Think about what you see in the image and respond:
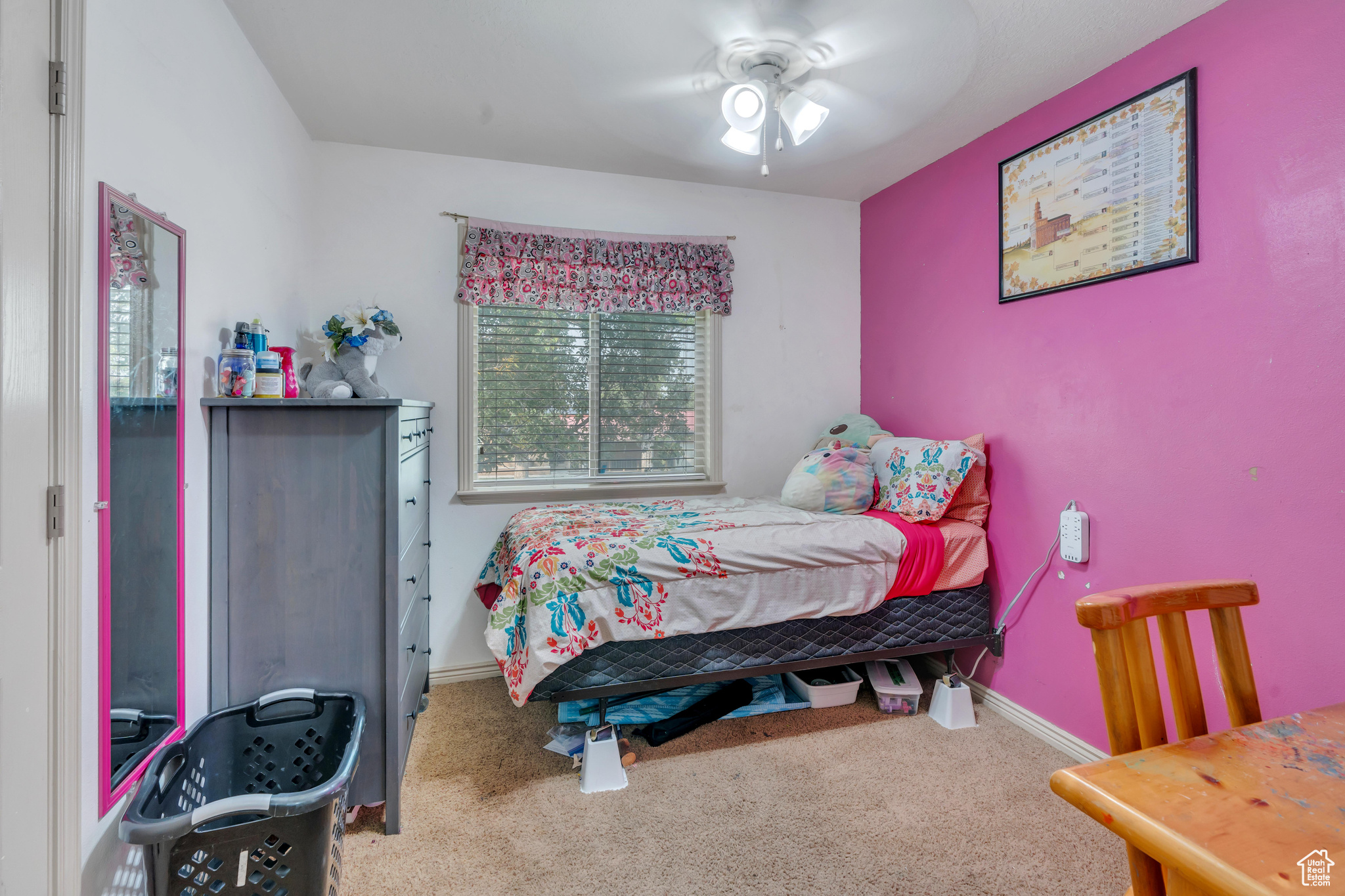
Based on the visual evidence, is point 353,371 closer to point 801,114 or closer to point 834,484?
point 801,114

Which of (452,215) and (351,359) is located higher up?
(452,215)

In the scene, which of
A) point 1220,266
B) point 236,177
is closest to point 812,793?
point 1220,266

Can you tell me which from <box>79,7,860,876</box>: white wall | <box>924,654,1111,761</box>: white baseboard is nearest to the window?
<box>79,7,860,876</box>: white wall

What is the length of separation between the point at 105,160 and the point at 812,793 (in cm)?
249

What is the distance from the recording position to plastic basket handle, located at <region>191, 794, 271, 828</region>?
46.8 inches

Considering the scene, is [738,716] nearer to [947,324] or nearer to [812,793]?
[812,793]

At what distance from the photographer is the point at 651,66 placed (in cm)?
204

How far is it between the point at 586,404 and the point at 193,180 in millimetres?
1746

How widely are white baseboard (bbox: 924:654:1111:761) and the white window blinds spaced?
5.45 feet

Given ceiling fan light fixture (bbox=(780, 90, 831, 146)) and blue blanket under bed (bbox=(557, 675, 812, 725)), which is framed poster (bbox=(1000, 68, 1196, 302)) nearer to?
ceiling fan light fixture (bbox=(780, 90, 831, 146))

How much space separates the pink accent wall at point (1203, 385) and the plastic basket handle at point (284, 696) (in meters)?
2.59

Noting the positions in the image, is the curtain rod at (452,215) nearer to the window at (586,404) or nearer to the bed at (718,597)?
the window at (586,404)

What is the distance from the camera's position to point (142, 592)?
1305 millimetres

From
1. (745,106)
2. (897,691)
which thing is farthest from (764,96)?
(897,691)
